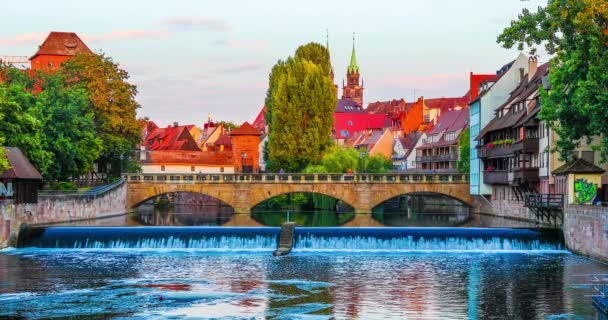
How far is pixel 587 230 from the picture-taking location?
55875mm

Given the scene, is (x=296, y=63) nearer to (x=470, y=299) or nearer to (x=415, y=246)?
(x=415, y=246)

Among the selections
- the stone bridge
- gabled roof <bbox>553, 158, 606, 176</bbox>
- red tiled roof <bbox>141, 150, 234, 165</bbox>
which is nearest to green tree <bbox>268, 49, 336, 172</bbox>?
the stone bridge

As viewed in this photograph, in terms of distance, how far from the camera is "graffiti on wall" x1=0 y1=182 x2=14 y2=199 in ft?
215

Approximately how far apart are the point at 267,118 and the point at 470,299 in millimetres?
85395

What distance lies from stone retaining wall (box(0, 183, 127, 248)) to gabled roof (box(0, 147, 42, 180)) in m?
1.90

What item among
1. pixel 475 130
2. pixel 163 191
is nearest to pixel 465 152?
pixel 475 130

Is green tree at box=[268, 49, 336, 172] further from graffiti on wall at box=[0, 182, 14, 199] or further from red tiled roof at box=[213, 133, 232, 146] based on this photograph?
red tiled roof at box=[213, 133, 232, 146]

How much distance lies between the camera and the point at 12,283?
46.6 meters

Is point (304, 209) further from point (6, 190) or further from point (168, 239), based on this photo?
point (6, 190)

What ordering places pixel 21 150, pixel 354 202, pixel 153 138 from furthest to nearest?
pixel 153 138, pixel 354 202, pixel 21 150

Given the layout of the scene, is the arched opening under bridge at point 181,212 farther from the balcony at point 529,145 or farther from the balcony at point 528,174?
the balcony at point 529,145

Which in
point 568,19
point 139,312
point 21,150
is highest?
point 568,19

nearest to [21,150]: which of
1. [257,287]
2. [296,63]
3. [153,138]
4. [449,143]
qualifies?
[257,287]

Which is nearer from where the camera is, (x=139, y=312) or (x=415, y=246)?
(x=139, y=312)
